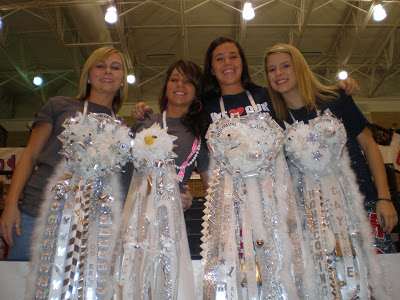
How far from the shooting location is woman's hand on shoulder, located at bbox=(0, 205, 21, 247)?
1.88 meters

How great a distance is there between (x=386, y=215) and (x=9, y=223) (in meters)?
1.90

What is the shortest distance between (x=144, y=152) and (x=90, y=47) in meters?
7.55

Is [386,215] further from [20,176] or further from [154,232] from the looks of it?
[20,176]

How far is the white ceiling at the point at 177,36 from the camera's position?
7.74m

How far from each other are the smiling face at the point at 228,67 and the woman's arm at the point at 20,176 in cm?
113

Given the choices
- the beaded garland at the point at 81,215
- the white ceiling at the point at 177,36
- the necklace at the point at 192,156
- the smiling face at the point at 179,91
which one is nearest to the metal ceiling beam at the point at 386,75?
the white ceiling at the point at 177,36

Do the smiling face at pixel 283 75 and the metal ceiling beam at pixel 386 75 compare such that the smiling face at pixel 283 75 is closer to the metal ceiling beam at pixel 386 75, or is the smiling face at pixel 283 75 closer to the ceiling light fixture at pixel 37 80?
the metal ceiling beam at pixel 386 75

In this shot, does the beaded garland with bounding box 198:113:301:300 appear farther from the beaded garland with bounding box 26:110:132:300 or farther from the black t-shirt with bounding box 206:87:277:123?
the beaded garland with bounding box 26:110:132:300

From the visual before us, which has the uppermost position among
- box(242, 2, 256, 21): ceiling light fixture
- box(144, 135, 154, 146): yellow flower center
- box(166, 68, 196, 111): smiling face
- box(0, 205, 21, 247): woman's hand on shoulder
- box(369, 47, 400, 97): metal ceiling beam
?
box(369, 47, 400, 97): metal ceiling beam

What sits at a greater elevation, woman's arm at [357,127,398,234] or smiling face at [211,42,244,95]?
smiling face at [211,42,244,95]

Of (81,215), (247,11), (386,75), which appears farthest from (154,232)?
(386,75)

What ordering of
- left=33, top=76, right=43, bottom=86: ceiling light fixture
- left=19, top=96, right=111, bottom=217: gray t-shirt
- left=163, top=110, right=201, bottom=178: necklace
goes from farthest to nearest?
1. left=33, top=76, right=43, bottom=86: ceiling light fixture
2. left=163, top=110, right=201, bottom=178: necklace
3. left=19, top=96, right=111, bottom=217: gray t-shirt

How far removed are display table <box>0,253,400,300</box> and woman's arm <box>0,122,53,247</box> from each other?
0.39 feet

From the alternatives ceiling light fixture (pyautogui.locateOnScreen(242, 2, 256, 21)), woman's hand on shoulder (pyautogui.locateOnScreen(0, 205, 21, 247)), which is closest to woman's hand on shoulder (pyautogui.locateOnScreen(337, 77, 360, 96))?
woman's hand on shoulder (pyautogui.locateOnScreen(0, 205, 21, 247))
